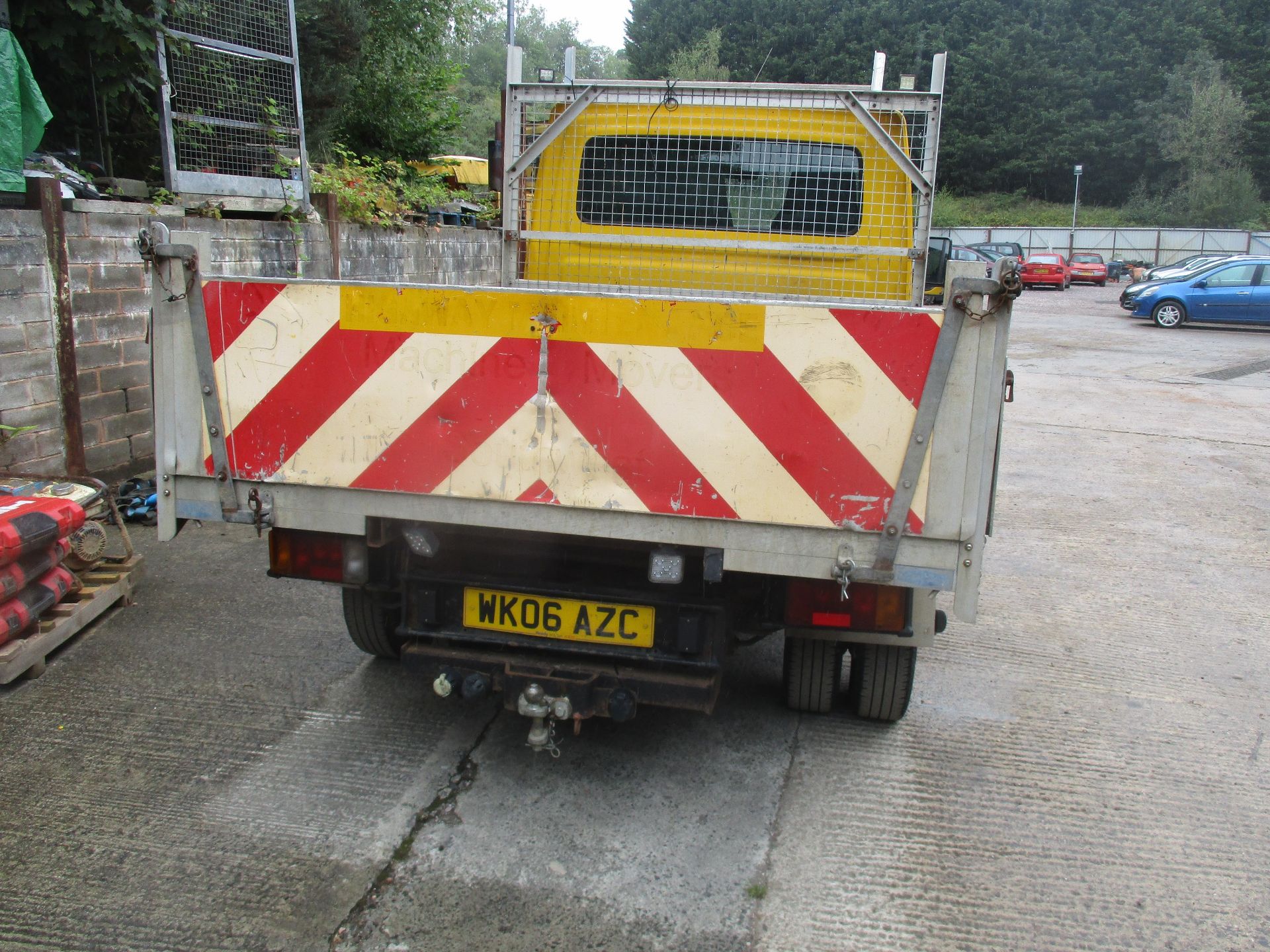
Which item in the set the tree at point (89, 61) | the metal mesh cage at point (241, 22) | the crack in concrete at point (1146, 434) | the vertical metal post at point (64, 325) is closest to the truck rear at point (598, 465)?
the vertical metal post at point (64, 325)

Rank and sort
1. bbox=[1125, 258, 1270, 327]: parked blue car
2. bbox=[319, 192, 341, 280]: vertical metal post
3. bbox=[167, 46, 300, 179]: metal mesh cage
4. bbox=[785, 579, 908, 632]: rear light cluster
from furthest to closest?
bbox=[1125, 258, 1270, 327]: parked blue car, bbox=[319, 192, 341, 280]: vertical metal post, bbox=[167, 46, 300, 179]: metal mesh cage, bbox=[785, 579, 908, 632]: rear light cluster

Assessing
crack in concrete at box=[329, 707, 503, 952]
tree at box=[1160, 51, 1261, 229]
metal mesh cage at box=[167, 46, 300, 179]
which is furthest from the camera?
tree at box=[1160, 51, 1261, 229]

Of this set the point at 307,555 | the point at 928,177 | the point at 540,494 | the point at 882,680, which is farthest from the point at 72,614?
the point at 928,177

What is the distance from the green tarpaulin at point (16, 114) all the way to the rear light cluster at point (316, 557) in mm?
3752

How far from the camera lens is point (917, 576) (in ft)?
9.29

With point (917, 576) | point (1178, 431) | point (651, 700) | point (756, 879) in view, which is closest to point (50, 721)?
point (651, 700)

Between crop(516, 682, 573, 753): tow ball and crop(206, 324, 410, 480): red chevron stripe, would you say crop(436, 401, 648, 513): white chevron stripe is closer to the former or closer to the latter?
crop(206, 324, 410, 480): red chevron stripe

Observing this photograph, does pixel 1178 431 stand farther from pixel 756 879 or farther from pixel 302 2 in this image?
pixel 302 2

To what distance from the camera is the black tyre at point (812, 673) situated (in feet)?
12.4

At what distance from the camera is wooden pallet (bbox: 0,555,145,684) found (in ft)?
13.0

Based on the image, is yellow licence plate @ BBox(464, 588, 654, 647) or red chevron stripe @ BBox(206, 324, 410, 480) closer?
red chevron stripe @ BBox(206, 324, 410, 480)

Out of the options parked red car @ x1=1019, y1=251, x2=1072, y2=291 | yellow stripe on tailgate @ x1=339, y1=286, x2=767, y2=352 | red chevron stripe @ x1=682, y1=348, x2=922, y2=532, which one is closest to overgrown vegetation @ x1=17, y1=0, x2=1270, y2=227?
parked red car @ x1=1019, y1=251, x2=1072, y2=291

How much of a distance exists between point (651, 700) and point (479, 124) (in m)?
45.2

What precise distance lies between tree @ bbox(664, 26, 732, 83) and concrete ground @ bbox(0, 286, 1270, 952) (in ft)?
131
